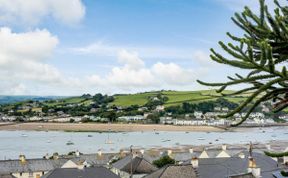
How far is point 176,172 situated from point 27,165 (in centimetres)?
2919

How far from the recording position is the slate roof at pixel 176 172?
1508 inches

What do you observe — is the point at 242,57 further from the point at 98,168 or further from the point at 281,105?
the point at 98,168

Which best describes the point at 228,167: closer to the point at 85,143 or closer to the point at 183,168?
the point at 183,168

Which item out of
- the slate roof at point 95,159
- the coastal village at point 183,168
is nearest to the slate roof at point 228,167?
the coastal village at point 183,168

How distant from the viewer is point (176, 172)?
128 ft

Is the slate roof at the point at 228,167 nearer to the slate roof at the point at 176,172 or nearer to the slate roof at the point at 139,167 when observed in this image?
the slate roof at the point at 176,172

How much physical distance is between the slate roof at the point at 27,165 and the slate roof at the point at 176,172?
26158 millimetres

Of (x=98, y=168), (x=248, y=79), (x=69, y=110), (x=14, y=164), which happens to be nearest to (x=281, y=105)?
(x=248, y=79)

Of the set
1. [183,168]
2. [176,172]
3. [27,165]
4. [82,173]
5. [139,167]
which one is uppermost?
[183,168]

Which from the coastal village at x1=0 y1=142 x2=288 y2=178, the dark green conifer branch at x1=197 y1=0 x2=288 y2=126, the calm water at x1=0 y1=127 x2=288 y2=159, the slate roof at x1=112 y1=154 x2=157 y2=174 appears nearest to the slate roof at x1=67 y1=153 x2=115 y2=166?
the coastal village at x1=0 y1=142 x2=288 y2=178

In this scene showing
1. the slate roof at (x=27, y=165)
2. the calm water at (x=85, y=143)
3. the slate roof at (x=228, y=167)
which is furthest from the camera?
the calm water at (x=85, y=143)

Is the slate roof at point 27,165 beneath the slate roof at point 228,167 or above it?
beneath

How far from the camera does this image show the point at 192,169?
40250 mm

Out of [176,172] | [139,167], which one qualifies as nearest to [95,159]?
[139,167]
